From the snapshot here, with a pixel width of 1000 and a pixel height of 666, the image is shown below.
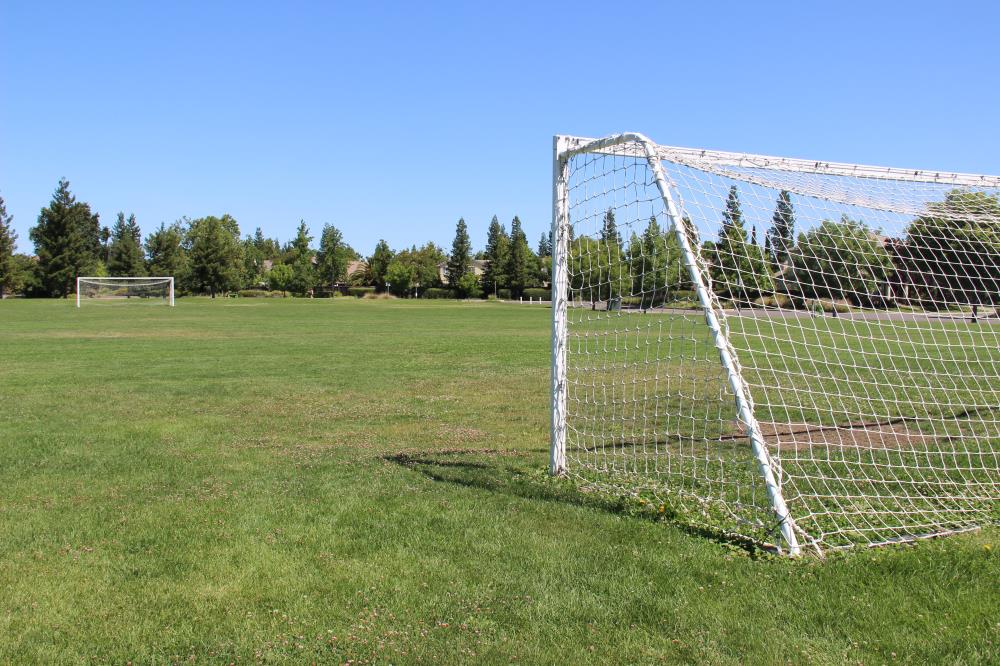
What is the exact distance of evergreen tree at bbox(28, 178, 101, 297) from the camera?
71.1 metres

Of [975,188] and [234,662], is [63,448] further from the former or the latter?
[975,188]

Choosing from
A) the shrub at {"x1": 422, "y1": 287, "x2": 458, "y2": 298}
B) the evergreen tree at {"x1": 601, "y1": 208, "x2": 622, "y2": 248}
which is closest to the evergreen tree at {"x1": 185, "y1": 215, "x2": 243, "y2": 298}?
the shrub at {"x1": 422, "y1": 287, "x2": 458, "y2": 298}

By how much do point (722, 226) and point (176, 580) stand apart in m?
4.81

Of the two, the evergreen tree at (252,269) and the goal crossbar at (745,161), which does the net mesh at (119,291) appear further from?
the goal crossbar at (745,161)

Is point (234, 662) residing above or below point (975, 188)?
below

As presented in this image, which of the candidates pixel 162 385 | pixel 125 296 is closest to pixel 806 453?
pixel 162 385

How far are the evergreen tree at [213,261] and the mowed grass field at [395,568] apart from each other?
7410 centimetres

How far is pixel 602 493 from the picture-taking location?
6.00m

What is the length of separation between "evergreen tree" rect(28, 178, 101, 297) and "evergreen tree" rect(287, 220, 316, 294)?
2073 cm

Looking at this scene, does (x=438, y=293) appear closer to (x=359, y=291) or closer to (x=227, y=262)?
(x=359, y=291)

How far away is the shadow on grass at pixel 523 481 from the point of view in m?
5.07

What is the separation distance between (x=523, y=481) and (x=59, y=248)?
77666 mm

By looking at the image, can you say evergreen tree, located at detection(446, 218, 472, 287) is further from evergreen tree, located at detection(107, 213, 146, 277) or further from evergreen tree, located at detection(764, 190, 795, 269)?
evergreen tree, located at detection(764, 190, 795, 269)

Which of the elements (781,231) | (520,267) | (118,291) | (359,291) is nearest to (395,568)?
(781,231)
